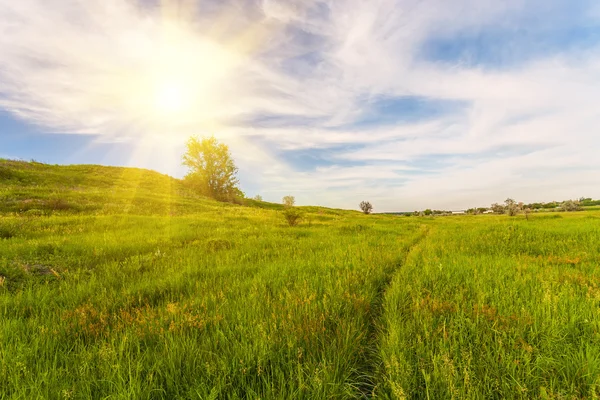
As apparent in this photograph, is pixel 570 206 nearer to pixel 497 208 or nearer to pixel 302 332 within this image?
pixel 497 208

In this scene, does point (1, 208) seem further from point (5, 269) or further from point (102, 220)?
point (5, 269)

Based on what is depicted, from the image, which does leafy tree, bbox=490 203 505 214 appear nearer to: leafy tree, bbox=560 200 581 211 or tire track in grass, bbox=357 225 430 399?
leafy tree, bbox=560 200 581 211

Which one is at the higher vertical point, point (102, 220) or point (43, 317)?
point (102, 220)

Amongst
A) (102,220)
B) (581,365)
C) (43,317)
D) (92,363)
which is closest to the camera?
(581,365)

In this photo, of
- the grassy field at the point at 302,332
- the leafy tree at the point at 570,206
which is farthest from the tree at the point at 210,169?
the leafy tree at the point at 570,206

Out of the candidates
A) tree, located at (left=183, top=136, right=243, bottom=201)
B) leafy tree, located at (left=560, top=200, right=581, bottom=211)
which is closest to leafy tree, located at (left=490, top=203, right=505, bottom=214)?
leafy tree, located at (left=560, top=200, right=581, bottom=211)

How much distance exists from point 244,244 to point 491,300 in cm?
793

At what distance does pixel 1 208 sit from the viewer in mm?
17156

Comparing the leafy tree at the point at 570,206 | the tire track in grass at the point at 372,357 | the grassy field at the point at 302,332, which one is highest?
the leafy tree at the point at 570,206

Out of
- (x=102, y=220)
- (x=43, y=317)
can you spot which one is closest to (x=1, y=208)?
(x=102, y=220)

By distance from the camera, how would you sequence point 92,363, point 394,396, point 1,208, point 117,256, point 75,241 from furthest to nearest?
point 1,208
point 75,241
point 117,256
point 92,363
point 394,396

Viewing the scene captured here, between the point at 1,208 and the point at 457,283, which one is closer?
the point at 457,283

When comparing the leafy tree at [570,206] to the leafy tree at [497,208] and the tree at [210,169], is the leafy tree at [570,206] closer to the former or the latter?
the leafy tree at [497,208]

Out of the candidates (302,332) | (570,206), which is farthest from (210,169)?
(570,206)
